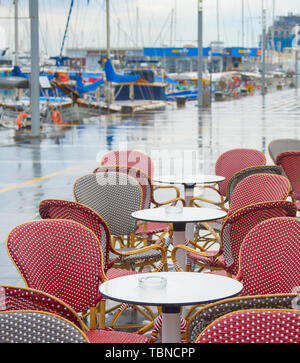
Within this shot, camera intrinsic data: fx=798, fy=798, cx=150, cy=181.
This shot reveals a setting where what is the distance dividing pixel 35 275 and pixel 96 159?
46.3 ft

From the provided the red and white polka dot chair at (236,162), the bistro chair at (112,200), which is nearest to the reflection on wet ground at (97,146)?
the bistro chair at (112,200)

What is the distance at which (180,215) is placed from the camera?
6.40 meters

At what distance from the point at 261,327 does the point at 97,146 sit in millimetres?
20034

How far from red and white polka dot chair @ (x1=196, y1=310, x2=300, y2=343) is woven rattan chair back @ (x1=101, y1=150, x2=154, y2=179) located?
7.17 meters

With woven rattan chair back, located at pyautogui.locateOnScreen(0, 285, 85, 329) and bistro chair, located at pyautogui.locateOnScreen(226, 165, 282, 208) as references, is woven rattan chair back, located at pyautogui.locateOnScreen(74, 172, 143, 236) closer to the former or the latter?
bistro chair, located at pyautogui.locateOnScreen(226, 165, 282, 208)

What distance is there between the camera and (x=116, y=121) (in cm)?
3525

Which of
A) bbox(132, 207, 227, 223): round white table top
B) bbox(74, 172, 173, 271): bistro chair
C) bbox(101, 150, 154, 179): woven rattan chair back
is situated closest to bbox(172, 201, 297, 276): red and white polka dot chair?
bbox(132, 207, 227, 223): round white table top

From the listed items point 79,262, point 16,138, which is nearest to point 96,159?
point 16,138

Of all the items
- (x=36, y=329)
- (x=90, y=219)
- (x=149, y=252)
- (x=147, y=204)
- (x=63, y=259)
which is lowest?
(x=149, y=252)

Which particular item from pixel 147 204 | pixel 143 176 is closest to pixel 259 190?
pixel 147 204

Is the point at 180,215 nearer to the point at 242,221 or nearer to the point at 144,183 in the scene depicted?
the point at 242,221

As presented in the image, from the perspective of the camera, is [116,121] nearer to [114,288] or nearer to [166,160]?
[166,160]

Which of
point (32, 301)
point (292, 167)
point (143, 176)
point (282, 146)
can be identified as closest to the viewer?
point (32, 301)

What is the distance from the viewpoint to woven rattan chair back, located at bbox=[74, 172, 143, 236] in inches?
294
